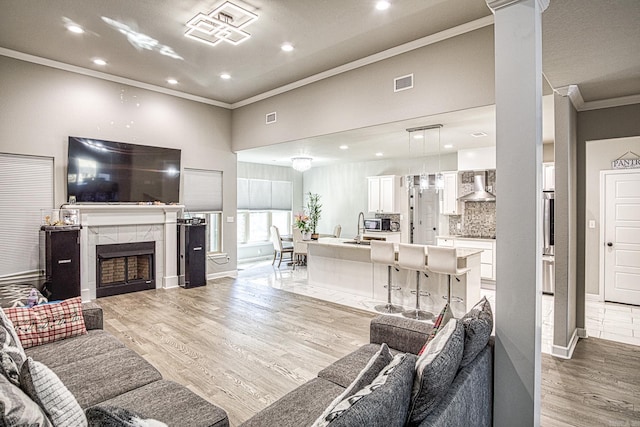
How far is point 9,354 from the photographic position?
1540mm

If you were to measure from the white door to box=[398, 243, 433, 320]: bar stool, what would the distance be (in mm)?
3227

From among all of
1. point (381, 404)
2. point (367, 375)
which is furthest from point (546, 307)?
point (381, 404)

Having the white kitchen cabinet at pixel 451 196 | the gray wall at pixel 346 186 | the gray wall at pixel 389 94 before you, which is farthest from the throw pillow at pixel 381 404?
the gray wall at pixel 346 186

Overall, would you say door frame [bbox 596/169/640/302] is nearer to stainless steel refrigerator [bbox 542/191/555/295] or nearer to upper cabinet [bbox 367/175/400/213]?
stainless steel refrigerator [bbox 542/191/555/295]

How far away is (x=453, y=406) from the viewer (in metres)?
1.44

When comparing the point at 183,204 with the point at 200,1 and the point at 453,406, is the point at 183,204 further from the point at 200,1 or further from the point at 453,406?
the point at 453,406

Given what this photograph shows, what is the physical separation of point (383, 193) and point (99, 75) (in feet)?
21.6

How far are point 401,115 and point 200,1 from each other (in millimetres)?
2663

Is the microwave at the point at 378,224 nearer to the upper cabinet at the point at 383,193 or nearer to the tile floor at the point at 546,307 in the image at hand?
the upper cabinet at the point at 383,193

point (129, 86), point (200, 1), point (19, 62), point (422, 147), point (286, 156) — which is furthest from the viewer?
point (286, 156)

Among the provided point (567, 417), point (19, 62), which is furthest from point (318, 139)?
point (567, 417)

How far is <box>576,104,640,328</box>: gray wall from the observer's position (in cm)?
402

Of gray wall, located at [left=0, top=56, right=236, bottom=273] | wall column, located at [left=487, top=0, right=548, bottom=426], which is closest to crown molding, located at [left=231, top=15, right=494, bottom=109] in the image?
gray wall, located at [left=0, top=56, right=236, bottom=273]

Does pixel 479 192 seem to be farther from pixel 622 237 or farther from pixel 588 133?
pixel 588 133
